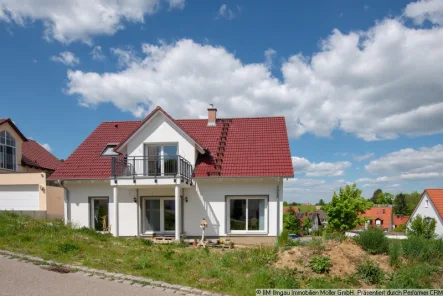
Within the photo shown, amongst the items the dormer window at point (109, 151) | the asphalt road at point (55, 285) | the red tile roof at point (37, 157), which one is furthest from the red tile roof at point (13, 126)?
the asphalt road at point (55, 285)

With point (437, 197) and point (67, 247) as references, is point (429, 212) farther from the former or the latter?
point (67, 247)

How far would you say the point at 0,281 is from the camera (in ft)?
26.5

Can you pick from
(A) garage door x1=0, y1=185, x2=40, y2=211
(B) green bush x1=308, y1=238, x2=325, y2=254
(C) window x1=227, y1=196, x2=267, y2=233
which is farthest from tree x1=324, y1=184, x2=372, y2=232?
(A) garage door x1=0, y1=185, x2=40, y2=211

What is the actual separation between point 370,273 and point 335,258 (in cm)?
109

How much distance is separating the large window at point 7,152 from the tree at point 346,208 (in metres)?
27.9

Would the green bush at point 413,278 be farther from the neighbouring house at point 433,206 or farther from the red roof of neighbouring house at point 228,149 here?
the neighbouring house at point 433,206

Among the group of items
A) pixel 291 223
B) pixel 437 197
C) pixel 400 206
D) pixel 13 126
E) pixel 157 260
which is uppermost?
pixel 13 126

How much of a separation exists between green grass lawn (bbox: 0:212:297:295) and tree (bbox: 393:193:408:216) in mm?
101056

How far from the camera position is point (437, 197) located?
40.2 metres

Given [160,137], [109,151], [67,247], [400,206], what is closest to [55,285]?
[67,247]

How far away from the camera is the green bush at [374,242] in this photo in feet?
34.5

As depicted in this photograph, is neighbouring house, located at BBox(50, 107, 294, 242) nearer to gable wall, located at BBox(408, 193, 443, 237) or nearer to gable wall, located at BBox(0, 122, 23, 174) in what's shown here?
gable wall, located at BBox(0, 122, 23, 174)

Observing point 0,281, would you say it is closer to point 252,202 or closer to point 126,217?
point 126,217

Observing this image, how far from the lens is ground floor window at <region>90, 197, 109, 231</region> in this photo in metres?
18.4
